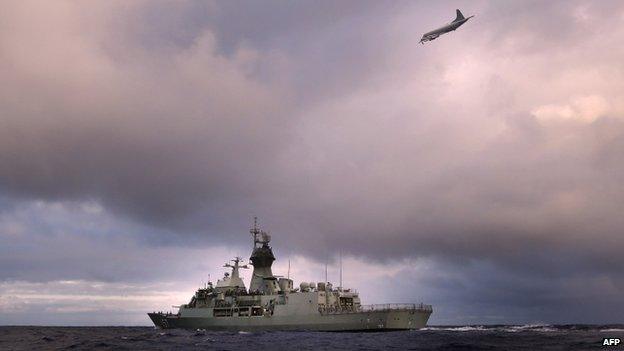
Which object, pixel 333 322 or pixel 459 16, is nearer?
pixel 459 16

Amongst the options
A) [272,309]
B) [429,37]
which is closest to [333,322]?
[272,309]

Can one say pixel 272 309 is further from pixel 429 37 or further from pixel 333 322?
pixel 429 37

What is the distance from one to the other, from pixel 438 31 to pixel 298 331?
3806cm

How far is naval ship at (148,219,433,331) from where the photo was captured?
59.2m

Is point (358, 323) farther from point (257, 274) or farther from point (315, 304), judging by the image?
point (257, 274)

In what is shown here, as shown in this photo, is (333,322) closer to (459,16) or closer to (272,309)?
(272,309)

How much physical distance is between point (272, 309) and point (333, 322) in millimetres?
9039

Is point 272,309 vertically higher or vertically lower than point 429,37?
lower

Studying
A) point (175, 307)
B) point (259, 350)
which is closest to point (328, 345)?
point (259, 350)

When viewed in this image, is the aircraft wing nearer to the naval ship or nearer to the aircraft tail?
the aircraft tail

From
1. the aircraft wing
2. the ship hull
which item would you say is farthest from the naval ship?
the aircraft wing

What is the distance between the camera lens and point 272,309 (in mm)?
64188

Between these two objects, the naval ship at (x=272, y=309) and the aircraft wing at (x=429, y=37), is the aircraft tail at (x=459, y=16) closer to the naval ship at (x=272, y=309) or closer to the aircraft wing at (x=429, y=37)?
the aircraft wing at (x=429, y=37)

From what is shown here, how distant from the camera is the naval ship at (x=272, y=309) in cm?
5916
